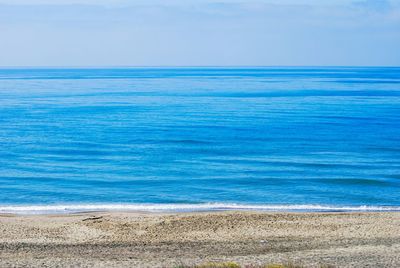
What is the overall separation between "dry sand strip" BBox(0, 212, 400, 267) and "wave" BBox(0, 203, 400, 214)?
1.44 m

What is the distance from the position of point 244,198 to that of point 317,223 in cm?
607

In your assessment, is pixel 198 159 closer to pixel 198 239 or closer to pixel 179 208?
pixel 179 208

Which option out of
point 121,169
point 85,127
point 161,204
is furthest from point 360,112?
point 161,204

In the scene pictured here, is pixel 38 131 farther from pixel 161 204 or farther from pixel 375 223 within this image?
pixel 375 223

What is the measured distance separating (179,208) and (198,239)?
23.4ft

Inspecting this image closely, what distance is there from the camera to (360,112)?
244ft

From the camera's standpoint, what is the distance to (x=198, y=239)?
22.6 meters

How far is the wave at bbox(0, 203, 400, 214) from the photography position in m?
29.2

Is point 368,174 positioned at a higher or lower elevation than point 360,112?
higher

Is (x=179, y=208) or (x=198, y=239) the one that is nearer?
(x=198, y=239)

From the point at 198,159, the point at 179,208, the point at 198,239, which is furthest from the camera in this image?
the point at 198,159

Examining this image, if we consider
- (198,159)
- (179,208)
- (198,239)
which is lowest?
(198,159)

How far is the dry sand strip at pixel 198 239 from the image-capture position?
59.0 feet

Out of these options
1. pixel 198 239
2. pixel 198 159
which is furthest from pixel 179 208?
pixel 198 159
